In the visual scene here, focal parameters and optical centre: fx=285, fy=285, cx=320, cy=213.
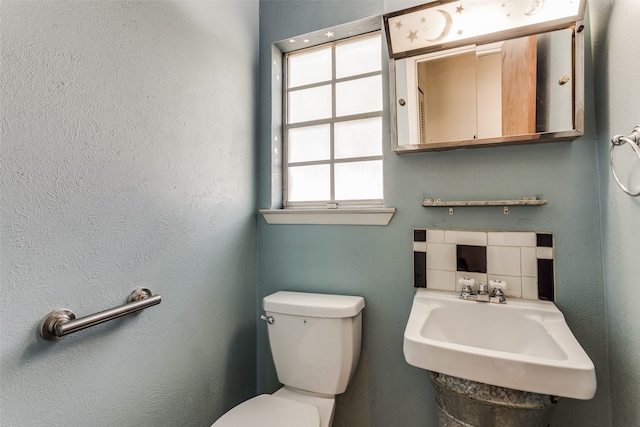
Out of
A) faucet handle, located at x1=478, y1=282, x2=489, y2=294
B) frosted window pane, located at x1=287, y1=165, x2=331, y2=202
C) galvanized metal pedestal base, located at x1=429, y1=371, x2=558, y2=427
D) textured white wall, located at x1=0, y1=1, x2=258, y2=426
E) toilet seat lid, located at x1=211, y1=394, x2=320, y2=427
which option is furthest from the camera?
frosted window pane, located at x1=287, y1=165, x2=331, y2=202

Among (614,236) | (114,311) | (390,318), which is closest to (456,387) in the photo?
(390,318)

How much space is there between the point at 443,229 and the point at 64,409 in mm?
1304

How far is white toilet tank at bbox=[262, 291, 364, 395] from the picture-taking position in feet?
3.74

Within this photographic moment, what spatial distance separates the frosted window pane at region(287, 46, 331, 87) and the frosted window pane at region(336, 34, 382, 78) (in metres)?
0.07

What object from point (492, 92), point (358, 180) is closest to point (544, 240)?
point (492, 92)

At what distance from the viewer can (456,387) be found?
824 millimetres

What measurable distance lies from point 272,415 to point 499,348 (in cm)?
84

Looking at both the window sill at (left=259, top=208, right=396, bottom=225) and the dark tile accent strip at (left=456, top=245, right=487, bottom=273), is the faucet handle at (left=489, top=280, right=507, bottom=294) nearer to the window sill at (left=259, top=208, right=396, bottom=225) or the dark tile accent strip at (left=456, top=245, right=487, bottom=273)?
the dark tile accent strip at (left=456, top=245, right=487, bottom=273)

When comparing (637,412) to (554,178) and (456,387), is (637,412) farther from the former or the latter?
(554,178)

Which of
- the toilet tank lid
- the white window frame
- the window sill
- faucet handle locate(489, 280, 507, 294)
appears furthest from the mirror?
the toilet tank lid

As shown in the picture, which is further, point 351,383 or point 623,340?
point 351,383

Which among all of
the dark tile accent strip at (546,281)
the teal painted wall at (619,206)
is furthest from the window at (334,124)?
the teal painted wall at (619,206)

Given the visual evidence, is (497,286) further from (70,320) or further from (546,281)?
(70,320)

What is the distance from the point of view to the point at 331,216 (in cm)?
134
